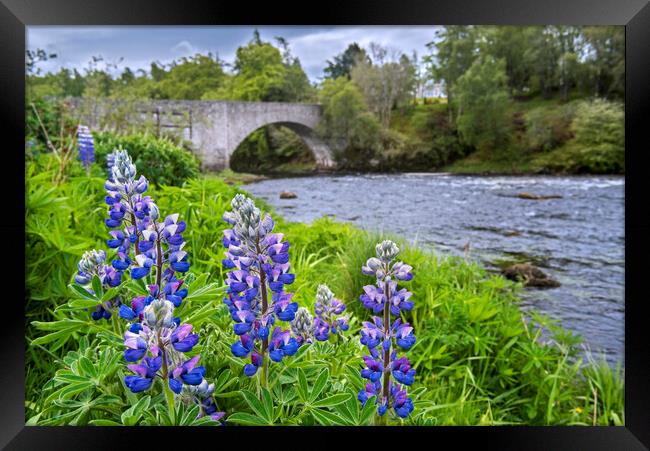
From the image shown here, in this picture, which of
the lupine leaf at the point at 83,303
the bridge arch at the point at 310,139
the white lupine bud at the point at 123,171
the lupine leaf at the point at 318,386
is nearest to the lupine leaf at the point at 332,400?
the lupine leaf at the point at 318,386

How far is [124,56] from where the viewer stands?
2.46 meters

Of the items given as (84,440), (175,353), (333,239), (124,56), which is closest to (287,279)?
(175,353)

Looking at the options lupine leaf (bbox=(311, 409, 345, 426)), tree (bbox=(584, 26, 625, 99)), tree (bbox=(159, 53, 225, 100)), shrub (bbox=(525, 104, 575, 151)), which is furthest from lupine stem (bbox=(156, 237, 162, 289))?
tree (bbox=(584, 26, 625, 99))

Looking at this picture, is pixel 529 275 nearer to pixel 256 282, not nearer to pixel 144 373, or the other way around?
pixel 256 282

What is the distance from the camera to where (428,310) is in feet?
8.00

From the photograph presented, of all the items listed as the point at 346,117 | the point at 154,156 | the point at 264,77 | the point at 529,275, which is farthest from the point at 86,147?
the point at 529,275

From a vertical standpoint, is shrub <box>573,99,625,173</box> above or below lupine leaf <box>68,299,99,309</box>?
above

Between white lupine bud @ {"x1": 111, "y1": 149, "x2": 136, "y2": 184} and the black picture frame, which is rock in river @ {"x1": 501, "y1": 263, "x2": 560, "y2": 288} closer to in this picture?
the black picture frame

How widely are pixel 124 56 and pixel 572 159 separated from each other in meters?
2.33

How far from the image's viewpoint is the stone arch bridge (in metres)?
2.72

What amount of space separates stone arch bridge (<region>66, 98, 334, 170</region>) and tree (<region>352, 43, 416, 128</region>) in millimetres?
279

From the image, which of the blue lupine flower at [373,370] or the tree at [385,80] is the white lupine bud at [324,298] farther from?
the tree at [385,80]
